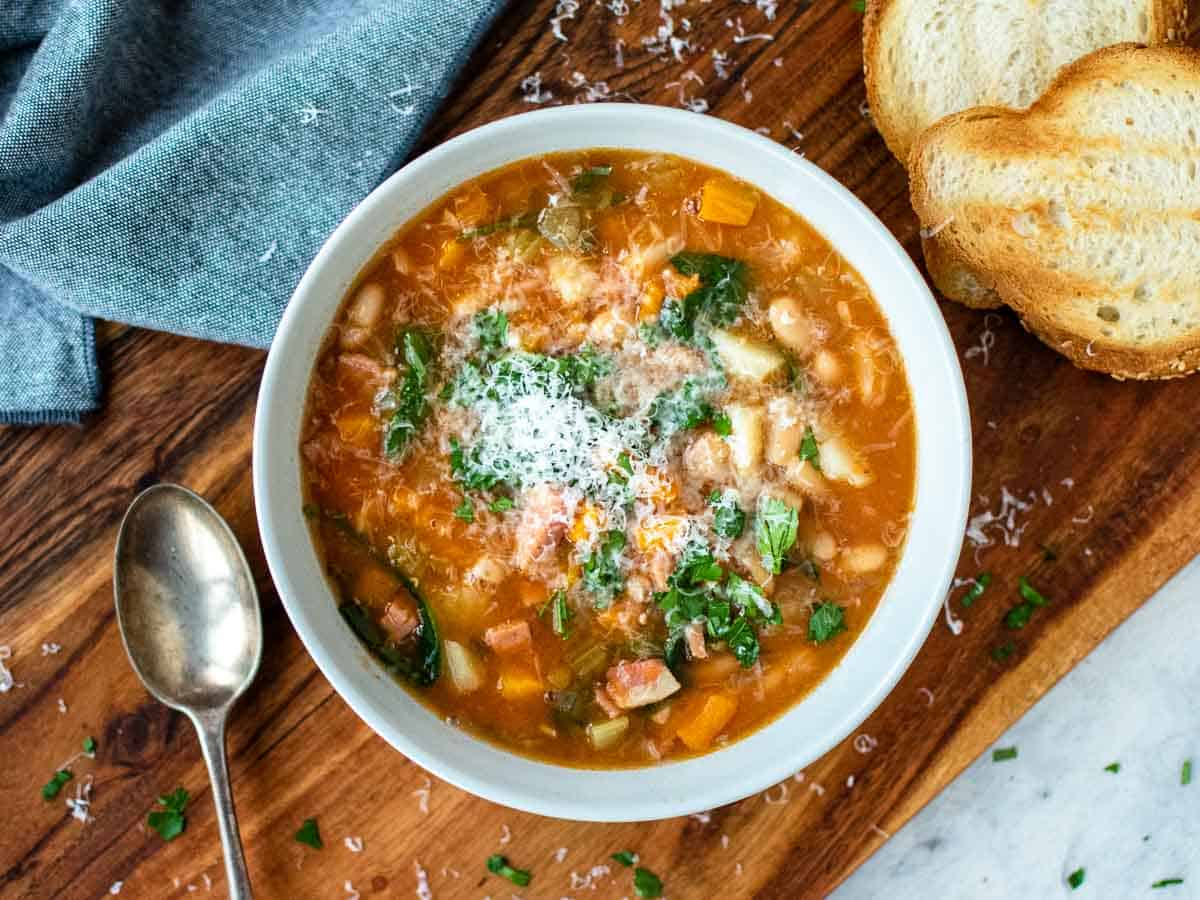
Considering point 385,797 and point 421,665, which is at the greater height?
point 421,665

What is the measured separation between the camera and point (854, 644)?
2969 millimetres

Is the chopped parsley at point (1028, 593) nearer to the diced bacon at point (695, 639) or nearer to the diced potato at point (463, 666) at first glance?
the diced bacon at point (695, 639)

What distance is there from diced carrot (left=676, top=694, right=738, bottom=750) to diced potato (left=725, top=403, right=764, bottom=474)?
625mm

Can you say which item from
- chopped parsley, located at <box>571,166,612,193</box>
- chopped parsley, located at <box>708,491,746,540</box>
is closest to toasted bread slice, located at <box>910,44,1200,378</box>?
chopped parsley, located at <box>571,166,612,193</box>

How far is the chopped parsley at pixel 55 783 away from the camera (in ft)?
10.6

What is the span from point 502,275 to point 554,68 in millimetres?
756

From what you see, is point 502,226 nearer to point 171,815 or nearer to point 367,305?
point 367,305

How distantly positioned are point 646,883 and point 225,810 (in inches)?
48.3

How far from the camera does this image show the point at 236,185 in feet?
10.3

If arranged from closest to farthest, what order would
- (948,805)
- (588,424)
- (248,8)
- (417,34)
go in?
(588,424) → (417,34) → (248,8) → (948,805)

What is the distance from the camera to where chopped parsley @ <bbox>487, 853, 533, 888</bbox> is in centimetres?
322

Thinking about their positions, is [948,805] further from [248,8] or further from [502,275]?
[248,8]

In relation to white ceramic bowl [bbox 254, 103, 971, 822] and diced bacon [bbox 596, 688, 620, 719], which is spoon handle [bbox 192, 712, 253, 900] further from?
diced bacon [bbox 596, 688, 620, 719]

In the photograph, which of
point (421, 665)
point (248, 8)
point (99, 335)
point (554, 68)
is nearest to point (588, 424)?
point (421, 665)
